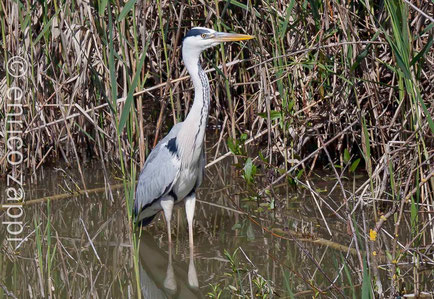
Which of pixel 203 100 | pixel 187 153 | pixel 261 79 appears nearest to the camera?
pixel 203 100

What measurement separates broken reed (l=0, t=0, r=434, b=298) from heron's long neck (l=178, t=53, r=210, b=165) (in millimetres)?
221

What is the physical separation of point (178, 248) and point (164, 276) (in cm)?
39

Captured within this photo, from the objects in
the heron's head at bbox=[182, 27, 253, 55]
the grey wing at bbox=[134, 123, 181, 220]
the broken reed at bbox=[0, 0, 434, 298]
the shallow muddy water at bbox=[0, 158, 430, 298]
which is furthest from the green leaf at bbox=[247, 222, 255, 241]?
the heron's head at bbox=[182, 27, 253, 55]

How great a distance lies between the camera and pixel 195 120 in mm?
4512

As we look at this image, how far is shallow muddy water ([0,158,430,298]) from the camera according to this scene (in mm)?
3775

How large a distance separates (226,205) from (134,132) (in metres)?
0.84
